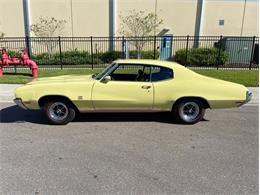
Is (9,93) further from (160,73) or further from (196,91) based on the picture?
(196,91)

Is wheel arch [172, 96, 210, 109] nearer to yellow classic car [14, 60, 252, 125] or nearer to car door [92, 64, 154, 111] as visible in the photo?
yellow classic car [14, 60, 252, 125]

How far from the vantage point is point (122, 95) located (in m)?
4.71

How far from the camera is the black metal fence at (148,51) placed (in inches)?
606

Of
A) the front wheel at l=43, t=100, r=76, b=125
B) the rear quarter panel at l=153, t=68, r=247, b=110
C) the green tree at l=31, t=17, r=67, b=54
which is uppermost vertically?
the green tree at l=31, t=17, r=67, b=54

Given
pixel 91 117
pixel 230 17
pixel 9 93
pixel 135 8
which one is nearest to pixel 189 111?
pixel 91 117

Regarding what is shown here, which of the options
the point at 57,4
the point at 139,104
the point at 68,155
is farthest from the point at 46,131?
the point at 57,4

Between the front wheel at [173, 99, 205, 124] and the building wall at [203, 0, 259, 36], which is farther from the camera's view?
the building wall at [203, 0, 259, 36]

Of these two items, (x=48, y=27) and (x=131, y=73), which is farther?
(x=48, y=27)

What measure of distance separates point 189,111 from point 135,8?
51.4ft

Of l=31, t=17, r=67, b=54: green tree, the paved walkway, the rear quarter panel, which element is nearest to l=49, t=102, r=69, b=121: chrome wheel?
the rear quarter panel

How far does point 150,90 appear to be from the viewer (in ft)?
15.5

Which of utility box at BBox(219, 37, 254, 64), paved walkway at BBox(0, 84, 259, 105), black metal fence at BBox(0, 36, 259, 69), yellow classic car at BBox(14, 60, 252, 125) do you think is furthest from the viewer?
utility box at BBox(219, 37, 254, 64)

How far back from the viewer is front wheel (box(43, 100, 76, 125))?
4.73m

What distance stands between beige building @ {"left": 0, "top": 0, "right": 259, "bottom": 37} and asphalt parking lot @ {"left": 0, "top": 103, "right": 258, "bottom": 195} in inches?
588
